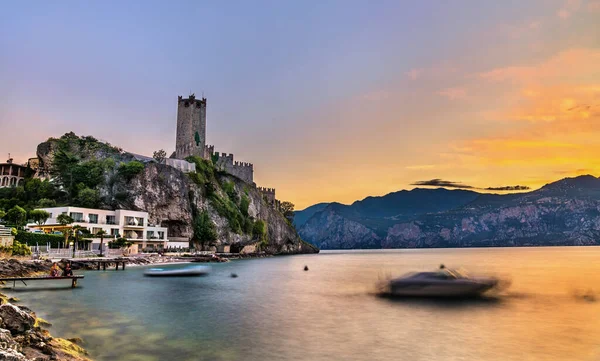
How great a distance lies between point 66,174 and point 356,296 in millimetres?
71942

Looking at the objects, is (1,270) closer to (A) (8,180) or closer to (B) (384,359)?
(B) (384,359)

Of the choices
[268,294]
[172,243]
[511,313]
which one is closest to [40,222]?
[172,243]

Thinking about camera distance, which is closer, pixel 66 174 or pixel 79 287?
pixel 79 287

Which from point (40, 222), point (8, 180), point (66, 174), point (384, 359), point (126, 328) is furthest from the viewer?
point (8, 180)

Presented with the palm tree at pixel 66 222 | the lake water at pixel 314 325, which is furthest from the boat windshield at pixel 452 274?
the palm tree at pixel 66 222

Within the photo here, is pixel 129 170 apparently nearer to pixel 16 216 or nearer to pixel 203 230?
pixel 203 230

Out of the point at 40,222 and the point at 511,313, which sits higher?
the point at 40,222

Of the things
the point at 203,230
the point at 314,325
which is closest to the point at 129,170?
the point at 203,230

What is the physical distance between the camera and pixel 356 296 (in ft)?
95.7

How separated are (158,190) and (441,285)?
71.1 m

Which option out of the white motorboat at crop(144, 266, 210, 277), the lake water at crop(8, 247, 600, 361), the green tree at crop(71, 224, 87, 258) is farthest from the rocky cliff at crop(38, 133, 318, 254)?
the lake water at crop(8, 247, 600, 361)

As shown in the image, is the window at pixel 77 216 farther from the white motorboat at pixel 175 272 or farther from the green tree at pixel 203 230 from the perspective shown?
the white motorboat at pixel 175 272

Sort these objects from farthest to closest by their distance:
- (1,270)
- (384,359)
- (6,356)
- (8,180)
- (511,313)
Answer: (8,180) → (1,270) → (511,313) → (384,359) → (6,356)

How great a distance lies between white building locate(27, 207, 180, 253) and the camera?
6700 centimetres
